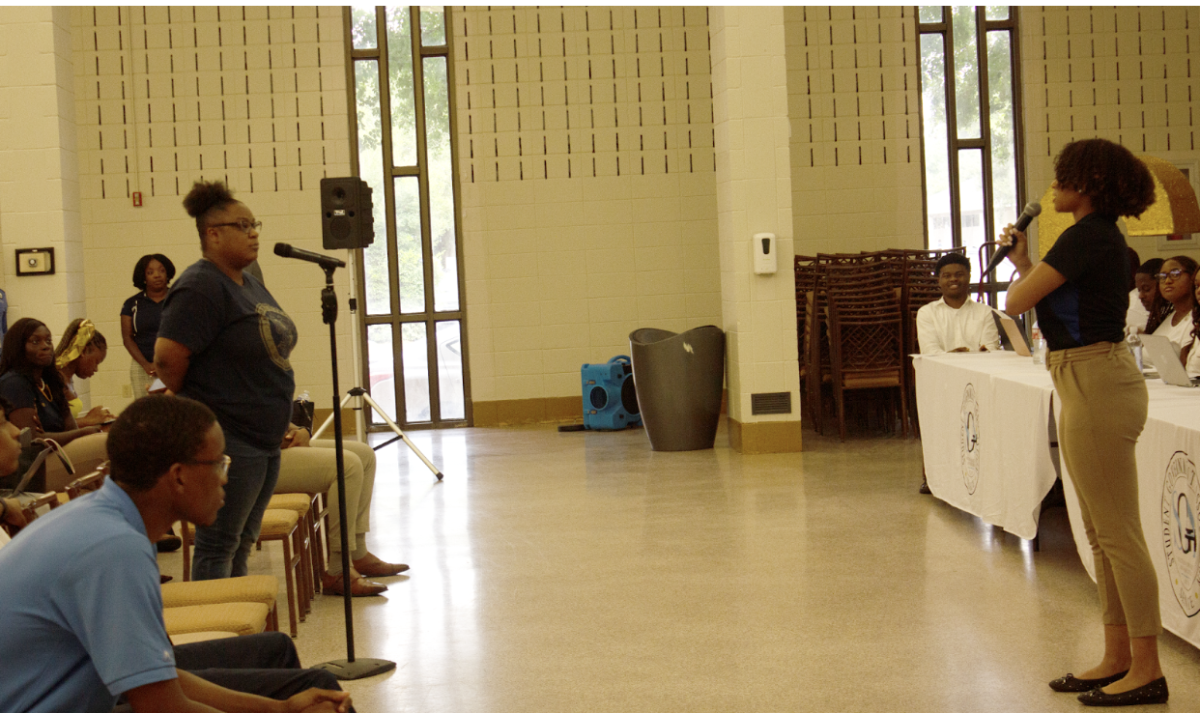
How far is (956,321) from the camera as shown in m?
6.33

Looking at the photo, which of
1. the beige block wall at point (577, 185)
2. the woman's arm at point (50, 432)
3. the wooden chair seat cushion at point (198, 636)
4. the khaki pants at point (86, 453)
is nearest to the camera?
the wooden chair seat cushion at point (198, 636)

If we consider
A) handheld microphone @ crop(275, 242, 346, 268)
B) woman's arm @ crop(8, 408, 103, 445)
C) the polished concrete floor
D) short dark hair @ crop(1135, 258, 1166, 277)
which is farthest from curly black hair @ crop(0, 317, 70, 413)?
short dark hair @ crop(1135, 258, 1166, 277)

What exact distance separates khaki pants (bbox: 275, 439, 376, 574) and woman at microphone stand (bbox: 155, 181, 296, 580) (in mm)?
817

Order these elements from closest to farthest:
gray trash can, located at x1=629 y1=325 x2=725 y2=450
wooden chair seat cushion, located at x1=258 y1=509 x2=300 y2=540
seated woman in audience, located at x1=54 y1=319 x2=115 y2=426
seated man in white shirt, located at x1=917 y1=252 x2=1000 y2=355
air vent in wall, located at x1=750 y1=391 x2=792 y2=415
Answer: wooden chair seat cushion, located at x1=258 y1=509 x2=300 y2=540 → seated woman in audience, located at x1=54 y1=319 x2=115 y2=426 → seated man in white shirt, located at x1=917 y1=252 x2=1000 y2=355 → air vent in wall, located at x1=750 y1=391 x2=792 y2=415 → gray trash can, located at x1=629 y1=325 x2=725 y2=450

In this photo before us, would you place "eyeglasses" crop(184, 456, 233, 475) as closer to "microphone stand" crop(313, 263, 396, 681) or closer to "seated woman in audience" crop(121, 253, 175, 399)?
"microphone stand" crop(313, 263, 396, 681)

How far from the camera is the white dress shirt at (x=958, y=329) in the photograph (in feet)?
20.5

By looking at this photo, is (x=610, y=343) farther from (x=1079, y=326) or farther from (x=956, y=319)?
(x=1079, y=326)

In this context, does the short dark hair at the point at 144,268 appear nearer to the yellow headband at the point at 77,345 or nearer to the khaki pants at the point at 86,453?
the yellow headband at the point at 77,345

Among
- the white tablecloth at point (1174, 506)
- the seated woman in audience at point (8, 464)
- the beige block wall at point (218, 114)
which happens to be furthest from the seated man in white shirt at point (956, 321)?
the beige block wall at point (218, 114)

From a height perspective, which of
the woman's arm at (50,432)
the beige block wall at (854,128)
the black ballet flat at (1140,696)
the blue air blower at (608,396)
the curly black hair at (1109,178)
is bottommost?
the black ballet flat at (1140,696)

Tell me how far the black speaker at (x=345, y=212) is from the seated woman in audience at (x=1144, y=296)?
4178 millimetres

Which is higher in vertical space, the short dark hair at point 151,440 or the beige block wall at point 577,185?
the beige block wall at point 577,185

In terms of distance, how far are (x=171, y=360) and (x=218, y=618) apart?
740mm

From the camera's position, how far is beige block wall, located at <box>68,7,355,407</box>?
9305 mm
